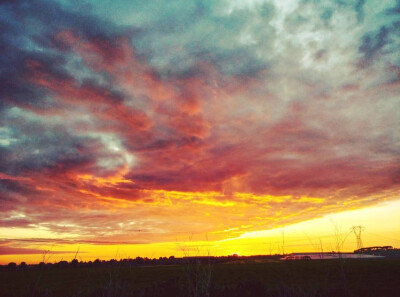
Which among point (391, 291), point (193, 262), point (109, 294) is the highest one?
point (193, 262)

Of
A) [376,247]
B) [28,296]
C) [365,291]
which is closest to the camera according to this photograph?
[28,296]

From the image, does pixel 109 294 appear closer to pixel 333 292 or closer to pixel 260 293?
pixel 260 293

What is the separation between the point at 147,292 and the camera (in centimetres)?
1612

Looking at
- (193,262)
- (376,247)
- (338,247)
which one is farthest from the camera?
(376,247)

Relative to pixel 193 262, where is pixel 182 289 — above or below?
below

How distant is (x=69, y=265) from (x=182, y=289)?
9184cm

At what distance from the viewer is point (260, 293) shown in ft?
50.0

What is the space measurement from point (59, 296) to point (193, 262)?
47.2 ft

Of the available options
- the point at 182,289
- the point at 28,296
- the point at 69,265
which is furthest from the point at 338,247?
the point at 69,265

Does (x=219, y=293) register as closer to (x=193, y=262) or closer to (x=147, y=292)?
(x=193, y=262)

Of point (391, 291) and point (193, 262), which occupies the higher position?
point (193, 262)

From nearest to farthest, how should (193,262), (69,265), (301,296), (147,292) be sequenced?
(301,296) < (193,262) < (147,292) < (69,265)

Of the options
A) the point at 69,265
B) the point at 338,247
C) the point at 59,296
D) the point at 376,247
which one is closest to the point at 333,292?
the point at 338,247

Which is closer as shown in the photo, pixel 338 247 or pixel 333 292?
pixel 338 247
